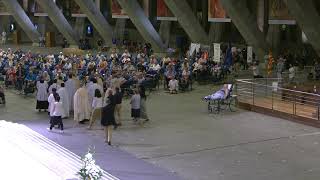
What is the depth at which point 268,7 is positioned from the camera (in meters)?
33.9

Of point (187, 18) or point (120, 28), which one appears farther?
point (120, 28)

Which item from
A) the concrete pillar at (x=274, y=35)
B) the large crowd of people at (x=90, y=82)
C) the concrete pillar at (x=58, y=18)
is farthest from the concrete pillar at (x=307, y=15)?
the concrete pillar at (x=58, y=18)

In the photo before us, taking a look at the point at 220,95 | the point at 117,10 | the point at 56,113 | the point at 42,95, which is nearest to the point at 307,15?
the point at 220,95

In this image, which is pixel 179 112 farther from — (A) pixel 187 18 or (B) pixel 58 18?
(B) pixel 58 18

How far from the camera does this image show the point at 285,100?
2034 cm

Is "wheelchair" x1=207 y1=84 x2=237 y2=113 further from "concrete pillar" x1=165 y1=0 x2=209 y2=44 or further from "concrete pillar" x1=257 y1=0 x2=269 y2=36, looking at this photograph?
"concrete pillar" x1=257 y1=0 x2=269 y2=36

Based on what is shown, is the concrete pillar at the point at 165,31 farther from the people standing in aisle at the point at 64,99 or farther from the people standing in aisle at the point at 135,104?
the people standing in aisle at the point at 135,104

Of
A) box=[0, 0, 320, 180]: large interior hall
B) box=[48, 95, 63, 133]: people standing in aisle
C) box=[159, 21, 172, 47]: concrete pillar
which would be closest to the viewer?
box=[0, 0, 320, 180]: large interior hall

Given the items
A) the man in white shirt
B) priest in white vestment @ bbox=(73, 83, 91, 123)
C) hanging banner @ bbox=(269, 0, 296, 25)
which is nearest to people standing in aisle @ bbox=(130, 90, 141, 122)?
priest in white vestment @ bbox=(73, 83, 91, 123)

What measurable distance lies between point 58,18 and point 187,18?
1244cm

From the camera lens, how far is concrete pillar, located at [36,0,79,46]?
42.2 m

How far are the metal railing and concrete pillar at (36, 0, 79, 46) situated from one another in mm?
22816

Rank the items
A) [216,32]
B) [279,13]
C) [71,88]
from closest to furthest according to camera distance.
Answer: [71,88] → [279,13] → [216,32]

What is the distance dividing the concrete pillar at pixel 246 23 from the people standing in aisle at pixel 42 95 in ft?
40.4
